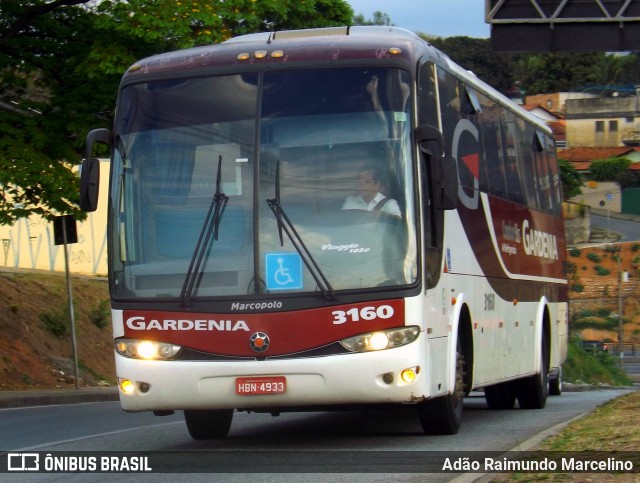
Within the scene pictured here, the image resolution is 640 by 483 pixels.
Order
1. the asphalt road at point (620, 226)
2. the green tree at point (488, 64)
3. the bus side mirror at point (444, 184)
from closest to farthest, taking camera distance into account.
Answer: the bus side mirror at point (444, 184), the asphalt road at point (620, 226), the green tree at point (488, 64)

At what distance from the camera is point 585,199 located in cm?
10625

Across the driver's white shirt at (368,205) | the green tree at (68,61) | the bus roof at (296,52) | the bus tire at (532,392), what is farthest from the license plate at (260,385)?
the green tree at (68,61)

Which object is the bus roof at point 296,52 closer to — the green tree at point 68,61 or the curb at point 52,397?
the green tree at point 68,61

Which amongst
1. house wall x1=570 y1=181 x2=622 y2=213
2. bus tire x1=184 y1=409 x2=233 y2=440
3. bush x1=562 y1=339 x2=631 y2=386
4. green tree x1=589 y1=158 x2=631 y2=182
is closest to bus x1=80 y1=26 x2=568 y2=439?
bus tire x1=184 y1=409 x2=233 y2=440

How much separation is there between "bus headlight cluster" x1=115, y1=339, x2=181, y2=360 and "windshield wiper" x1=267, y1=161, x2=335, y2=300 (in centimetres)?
126

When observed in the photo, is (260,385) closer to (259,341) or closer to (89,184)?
(259,341)

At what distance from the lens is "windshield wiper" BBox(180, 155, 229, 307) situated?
10.4m

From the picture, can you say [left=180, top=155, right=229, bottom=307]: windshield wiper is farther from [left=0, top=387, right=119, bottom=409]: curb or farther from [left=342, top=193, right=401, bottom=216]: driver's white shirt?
[left=0, top=387, right=119, bottom=409]: curb

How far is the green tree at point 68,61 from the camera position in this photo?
2077 cm

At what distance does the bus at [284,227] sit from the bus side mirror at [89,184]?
1 cm

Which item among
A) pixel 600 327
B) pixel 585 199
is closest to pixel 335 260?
pixel 600 327

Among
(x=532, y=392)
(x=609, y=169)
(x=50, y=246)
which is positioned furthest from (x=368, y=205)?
(x=609, y=169)

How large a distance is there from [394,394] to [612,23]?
11.8 meters

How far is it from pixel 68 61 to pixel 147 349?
13.2 m
